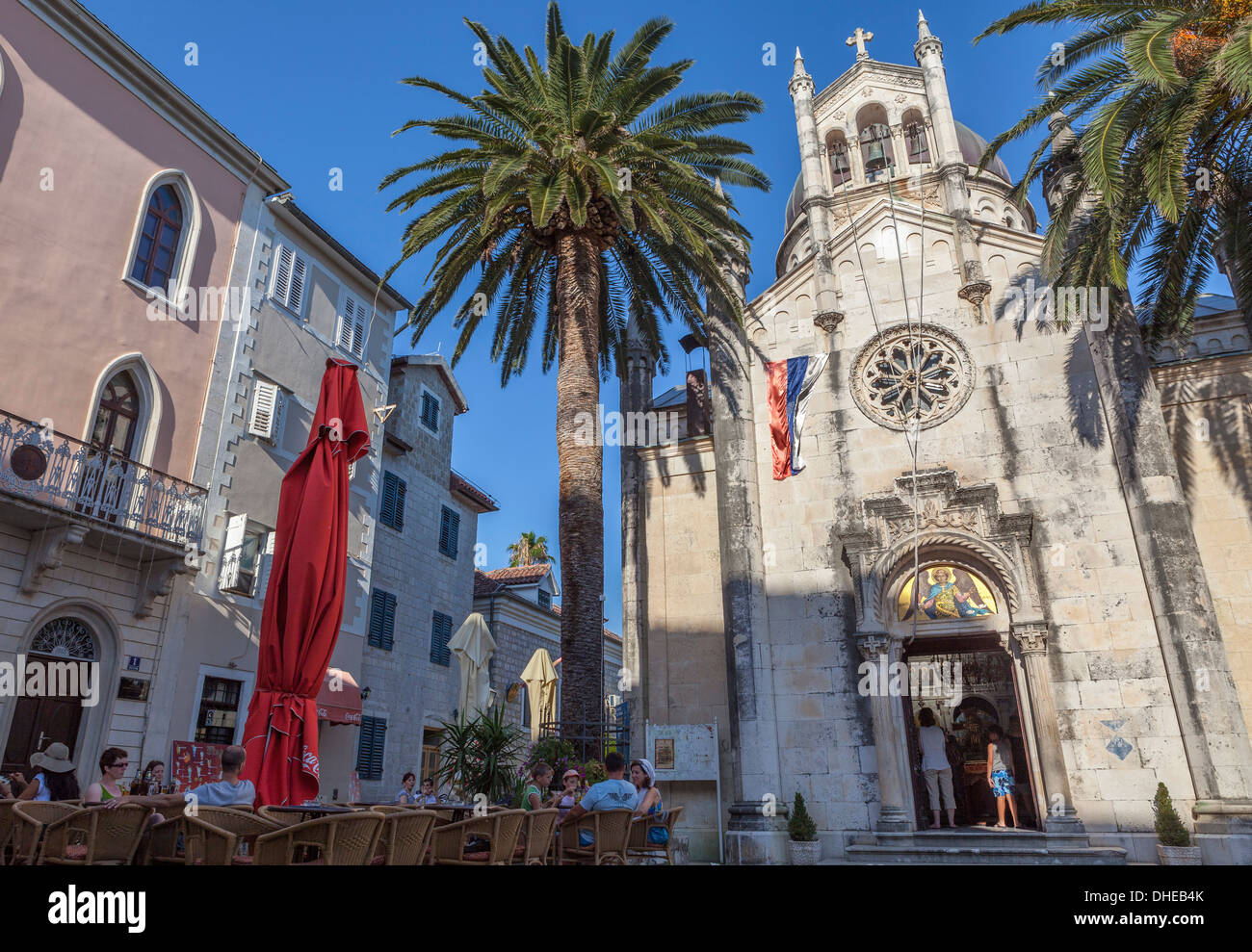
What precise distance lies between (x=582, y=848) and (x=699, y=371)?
16183 millimetres

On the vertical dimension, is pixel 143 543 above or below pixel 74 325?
below

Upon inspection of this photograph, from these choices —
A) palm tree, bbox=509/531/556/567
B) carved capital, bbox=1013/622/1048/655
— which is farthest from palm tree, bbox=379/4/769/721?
palm tree, bbox=509/531/556/567

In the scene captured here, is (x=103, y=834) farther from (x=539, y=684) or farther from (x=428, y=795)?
(x=539, y=684)

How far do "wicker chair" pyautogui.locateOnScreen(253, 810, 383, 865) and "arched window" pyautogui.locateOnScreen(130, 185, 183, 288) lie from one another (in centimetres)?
1414

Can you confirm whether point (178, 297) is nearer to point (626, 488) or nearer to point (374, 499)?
point (374, 499)

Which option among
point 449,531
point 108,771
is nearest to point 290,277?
point 449,531

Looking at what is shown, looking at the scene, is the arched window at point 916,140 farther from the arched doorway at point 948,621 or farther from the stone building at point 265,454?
the stone building at point 265,454

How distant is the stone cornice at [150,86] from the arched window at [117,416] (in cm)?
605

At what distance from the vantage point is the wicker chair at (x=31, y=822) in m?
5.82

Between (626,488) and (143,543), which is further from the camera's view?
(626,488)

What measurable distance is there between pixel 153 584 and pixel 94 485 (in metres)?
2.10

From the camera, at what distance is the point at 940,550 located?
50.2 ft

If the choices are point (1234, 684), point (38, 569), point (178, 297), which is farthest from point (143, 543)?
point (1234, 684)
